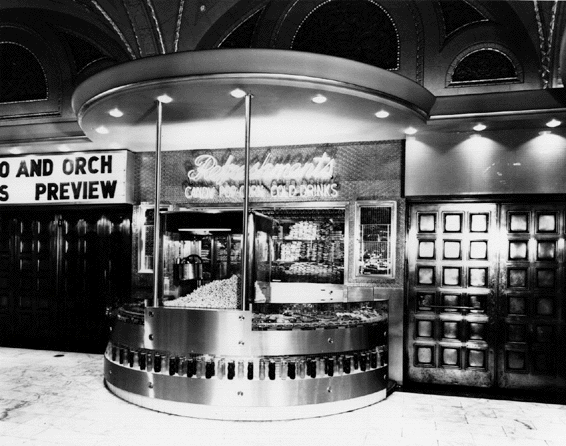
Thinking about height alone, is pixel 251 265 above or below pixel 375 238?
below

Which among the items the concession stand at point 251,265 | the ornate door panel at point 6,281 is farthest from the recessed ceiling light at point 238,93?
the ornate door panel at point 6,281

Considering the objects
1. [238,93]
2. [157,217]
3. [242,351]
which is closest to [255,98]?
[238,93]

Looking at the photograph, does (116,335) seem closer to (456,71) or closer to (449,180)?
(449,180)

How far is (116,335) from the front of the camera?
669 centimetres

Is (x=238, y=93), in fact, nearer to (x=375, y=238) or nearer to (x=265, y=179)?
(x=265, y=179)

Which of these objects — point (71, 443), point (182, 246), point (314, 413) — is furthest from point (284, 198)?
point (71, 443)

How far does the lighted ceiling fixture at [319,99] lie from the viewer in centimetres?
579

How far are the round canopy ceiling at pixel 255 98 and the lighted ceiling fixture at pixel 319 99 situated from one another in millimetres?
26

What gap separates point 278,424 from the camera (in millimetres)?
5645

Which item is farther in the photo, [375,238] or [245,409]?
[375,238]

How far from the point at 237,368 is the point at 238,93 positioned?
307 cm

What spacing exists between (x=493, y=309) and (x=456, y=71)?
3505 mm

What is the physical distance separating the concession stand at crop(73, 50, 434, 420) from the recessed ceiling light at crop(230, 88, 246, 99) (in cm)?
2

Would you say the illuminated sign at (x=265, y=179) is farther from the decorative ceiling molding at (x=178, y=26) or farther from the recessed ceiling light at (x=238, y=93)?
the recessed ceiling light at (x=238, y=93)
